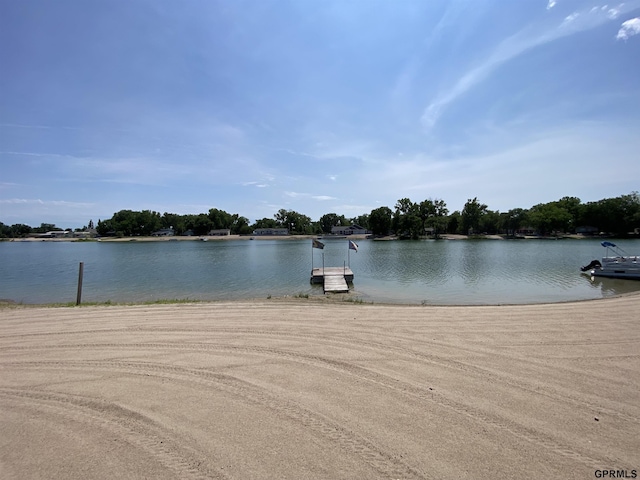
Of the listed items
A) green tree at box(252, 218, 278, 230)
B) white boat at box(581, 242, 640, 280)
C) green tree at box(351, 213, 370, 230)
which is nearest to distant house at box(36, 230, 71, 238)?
green tree at box(252, 218, 278, 230)

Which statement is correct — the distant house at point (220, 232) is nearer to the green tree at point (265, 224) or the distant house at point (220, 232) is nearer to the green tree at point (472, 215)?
the green tree at point (265, 224)

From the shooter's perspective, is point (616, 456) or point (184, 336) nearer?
point (616, 456)

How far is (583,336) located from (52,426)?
368 inches

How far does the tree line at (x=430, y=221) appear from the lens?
287ft

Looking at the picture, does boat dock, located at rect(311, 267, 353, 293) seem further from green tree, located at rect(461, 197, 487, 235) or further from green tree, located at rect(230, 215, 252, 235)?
green tree, located at rect(230, 215, 252, 235)

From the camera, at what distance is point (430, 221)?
107 meters

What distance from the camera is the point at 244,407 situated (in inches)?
156

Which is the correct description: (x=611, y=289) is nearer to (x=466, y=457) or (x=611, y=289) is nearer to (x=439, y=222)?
(x=466, y=457)

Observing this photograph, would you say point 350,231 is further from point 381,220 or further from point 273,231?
point 273,231

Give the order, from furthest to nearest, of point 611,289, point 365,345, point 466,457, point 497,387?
point 611,289, point 365,345, point 497,387, point 466,457

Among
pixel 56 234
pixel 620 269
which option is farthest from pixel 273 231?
pixel 56 234

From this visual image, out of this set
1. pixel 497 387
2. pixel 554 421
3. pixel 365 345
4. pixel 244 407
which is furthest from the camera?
pixel 365 345

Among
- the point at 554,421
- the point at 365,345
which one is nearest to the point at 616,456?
the point at 554,421

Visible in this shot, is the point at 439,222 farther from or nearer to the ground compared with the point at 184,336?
farther from the ground
